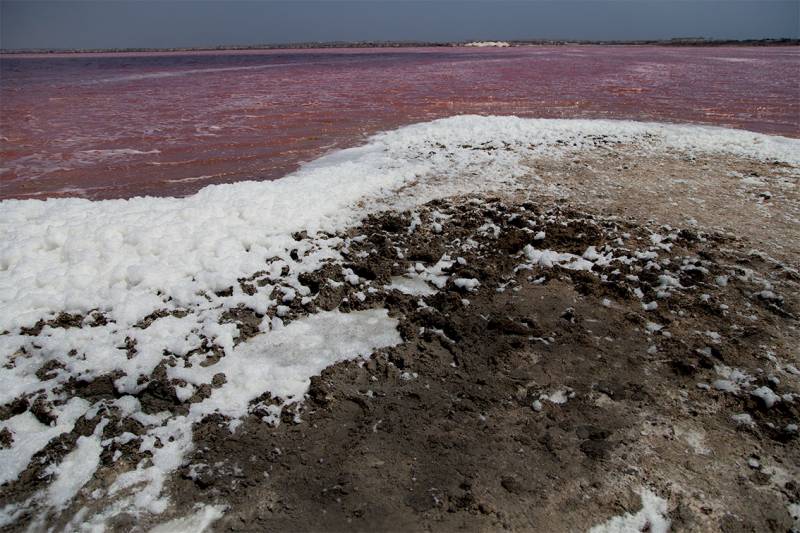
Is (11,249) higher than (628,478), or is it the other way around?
(11,249)

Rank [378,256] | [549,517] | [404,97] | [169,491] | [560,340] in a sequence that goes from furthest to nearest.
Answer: [404,97] < [378,256] < [560,340] < [169,491] < [549,517]

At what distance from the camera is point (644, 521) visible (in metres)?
2.66

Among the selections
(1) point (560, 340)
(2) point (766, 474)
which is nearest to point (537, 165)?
(1) point (560, 340)

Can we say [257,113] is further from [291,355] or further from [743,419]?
[743,419]

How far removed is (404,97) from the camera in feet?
59.0

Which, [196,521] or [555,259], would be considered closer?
[196,521]

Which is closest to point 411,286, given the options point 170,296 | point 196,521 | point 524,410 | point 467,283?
point 467,283

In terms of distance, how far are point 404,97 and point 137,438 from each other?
16.7 metres

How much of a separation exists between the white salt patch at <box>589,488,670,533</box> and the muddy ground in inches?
1.5

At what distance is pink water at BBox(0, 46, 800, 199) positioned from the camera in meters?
9.02

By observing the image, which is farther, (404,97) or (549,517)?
(404,97)

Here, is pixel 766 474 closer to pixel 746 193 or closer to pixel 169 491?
pixel 169 491

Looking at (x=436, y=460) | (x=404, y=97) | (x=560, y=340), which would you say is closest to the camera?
(x=436, y=460)

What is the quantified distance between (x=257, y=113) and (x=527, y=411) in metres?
13.7
